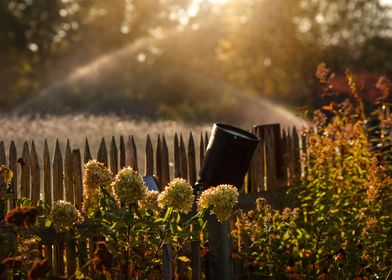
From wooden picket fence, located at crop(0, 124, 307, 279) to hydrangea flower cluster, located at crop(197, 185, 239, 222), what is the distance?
387 mm

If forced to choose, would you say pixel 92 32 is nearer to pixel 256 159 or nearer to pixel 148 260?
pixel 256 159

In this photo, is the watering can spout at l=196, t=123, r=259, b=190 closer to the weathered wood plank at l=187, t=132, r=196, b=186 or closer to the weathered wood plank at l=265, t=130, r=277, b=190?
the weathered wood plank at l=187, t=132, r=196, b=186

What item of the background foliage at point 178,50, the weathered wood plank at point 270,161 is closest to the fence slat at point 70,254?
the weathered wood plank at point 270,161

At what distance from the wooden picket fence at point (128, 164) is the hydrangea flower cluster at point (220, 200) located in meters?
0.39

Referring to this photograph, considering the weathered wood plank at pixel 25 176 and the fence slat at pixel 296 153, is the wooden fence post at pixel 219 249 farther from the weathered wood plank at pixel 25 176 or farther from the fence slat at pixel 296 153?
the fence slat at pixel 296 153

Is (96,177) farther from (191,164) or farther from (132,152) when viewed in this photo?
(191,164)

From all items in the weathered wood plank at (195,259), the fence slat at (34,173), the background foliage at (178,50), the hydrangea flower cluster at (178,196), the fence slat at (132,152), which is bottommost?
the weathered wood plank at (195,259)

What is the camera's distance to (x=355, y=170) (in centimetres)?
566

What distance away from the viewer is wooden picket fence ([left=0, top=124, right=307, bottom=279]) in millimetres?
4699

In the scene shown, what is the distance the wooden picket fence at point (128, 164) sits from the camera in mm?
4699

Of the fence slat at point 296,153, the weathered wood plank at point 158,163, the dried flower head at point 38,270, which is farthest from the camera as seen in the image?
the fence slat at point 296,153

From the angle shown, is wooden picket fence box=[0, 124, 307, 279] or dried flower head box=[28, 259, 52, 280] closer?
dried flower head box=[28, 259, 52, 280]

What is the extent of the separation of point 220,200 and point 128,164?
1881 mm

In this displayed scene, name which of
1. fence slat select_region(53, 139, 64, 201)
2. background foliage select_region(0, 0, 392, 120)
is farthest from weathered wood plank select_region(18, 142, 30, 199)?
background foliage select_region(0, 0, 392, 120)
